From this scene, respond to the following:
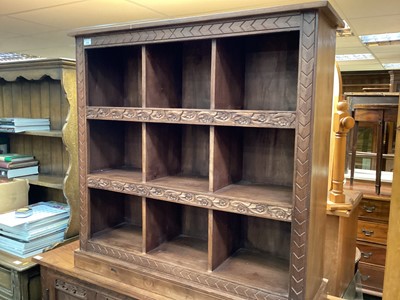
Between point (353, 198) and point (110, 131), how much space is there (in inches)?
53.6

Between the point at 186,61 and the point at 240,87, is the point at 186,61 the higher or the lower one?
the higher one

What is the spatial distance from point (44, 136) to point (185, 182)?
1.44m

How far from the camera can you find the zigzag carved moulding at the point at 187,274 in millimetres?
1373

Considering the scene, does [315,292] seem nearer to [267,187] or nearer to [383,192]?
[267,187]

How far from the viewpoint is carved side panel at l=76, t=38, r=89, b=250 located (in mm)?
1700

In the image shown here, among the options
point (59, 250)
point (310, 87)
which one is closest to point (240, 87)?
point (310, 87)

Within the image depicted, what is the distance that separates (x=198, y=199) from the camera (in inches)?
57.4

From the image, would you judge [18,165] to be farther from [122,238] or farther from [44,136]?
[122,238]

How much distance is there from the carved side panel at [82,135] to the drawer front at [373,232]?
2536 mm

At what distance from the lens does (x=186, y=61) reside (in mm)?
1778

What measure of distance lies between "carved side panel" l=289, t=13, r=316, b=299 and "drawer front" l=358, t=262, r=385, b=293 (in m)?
2.41

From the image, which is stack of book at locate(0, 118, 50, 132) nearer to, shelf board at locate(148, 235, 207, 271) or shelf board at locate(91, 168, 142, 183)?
shelf board at locate(91, 168, 142, 183)

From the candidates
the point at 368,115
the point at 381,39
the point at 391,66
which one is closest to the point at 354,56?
the point at 381,39

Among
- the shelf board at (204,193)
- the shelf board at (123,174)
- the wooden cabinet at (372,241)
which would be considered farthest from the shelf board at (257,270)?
the wooden cabinet at (372,241)
